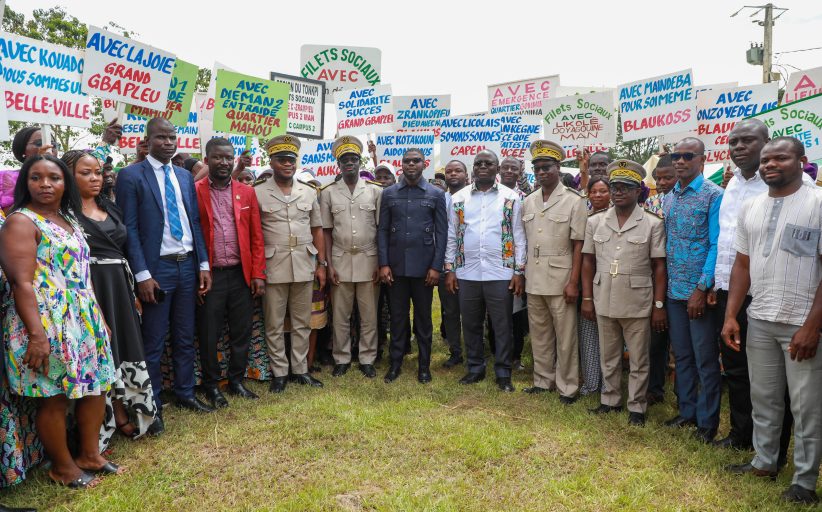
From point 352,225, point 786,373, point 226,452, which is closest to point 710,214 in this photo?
point 786,373

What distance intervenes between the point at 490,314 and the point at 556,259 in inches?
37.1

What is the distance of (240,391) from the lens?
529 cm

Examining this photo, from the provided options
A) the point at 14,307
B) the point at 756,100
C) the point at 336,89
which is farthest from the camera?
the point at 336,89

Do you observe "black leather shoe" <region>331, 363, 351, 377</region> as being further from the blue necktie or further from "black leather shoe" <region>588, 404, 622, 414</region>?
"black leather shoe" <region>588, 404, 622, 414</region>

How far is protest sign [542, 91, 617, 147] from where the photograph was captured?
7875 mm

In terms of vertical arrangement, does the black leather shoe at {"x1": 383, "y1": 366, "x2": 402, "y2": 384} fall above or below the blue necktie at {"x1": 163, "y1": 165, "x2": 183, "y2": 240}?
below

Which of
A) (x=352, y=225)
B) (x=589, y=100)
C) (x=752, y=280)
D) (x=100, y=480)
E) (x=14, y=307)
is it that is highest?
(x=589, y=100)

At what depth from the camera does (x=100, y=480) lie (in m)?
3.61

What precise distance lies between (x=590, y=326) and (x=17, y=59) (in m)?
5.76

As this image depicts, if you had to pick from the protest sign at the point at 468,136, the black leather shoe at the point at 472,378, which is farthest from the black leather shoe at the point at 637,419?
the protest sign at the point at 468,136

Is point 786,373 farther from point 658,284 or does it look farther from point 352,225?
point 352,225

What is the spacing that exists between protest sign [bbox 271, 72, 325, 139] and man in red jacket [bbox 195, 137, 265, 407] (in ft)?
9.20

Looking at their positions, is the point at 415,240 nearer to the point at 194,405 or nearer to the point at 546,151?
the point at 546,151

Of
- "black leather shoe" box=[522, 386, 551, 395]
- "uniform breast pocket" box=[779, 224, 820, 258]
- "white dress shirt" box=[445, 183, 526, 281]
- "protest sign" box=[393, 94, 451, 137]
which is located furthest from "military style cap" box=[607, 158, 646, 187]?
"protest sign" box=[393, 94, 451, 137]
